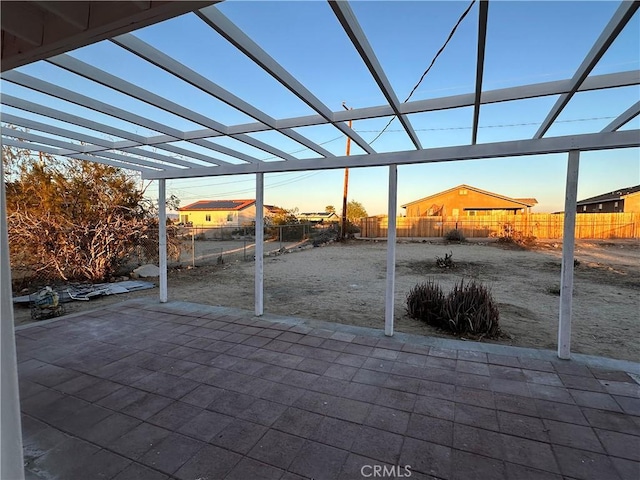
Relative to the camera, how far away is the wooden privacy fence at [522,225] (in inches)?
747

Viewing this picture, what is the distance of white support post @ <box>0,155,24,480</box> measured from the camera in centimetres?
117

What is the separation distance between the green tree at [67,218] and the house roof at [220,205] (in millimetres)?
24102

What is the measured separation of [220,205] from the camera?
113ft

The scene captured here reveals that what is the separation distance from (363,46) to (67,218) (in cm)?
821

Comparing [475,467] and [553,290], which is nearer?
[475,467]

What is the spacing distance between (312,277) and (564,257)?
6.47 metres

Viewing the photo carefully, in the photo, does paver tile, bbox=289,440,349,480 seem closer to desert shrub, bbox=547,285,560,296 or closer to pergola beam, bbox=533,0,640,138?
pergola beam, bbox=533,0,640,138

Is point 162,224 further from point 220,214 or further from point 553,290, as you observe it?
point 220,214

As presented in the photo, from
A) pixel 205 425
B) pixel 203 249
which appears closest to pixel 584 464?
pixel 205 425

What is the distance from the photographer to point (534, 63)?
2301 mm

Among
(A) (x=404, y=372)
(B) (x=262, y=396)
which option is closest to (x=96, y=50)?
(B) (x=262, y=396)

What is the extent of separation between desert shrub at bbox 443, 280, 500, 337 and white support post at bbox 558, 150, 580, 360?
0.99 metres

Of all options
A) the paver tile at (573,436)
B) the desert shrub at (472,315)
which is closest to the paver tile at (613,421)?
the paver tile at (573,436)

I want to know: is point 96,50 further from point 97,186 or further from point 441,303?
point 97,186
